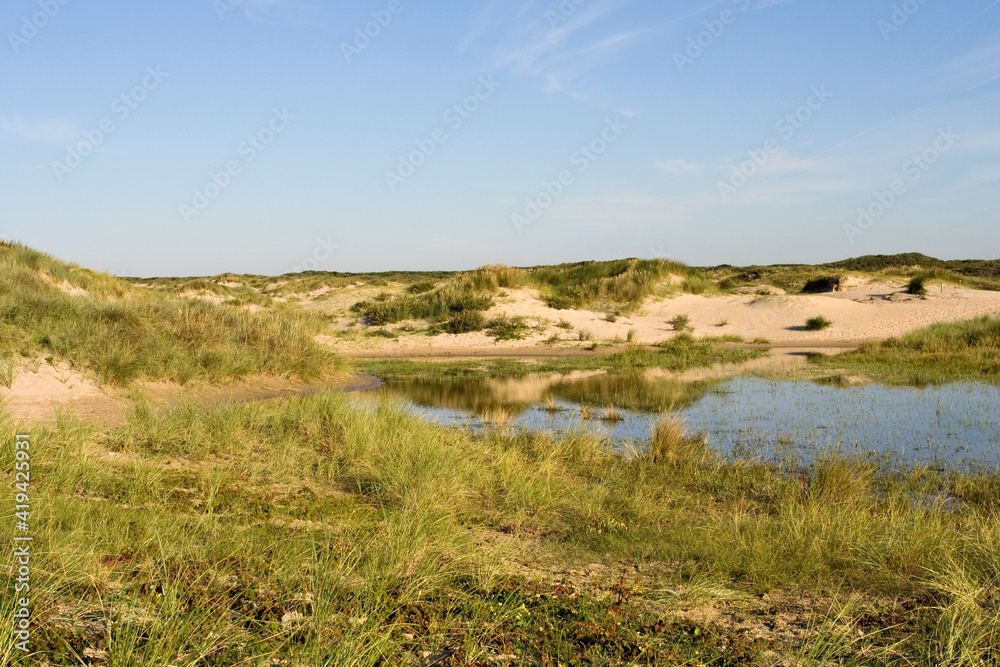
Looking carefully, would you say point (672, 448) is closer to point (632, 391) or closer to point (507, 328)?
point (632, 391)

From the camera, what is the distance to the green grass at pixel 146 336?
1094 centimetres

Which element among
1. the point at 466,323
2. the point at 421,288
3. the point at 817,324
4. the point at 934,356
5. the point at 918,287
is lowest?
the point at 934,356

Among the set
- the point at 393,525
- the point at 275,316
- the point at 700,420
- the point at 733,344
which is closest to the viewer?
the point at 393,525

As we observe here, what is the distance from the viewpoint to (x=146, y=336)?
41.7 feet

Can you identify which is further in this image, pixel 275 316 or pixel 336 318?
pixel 336 318

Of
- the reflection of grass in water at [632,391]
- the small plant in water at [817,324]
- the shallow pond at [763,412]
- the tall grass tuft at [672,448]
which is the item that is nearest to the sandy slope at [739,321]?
the small plant in water at [817,324]

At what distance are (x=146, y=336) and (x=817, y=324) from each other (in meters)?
20.9

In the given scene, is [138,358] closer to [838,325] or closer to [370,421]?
[370,421]

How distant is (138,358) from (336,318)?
611 inches

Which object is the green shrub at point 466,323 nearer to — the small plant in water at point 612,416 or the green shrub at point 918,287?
the small plant in water at point 612,416

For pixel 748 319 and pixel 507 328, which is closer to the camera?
pixel 507 328

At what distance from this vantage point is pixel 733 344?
74.4 feet

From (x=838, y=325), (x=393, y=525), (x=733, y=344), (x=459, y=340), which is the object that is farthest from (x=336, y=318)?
(x=393, y=525)

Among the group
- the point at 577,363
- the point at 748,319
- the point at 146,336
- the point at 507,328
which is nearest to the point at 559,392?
the point at 577,363
